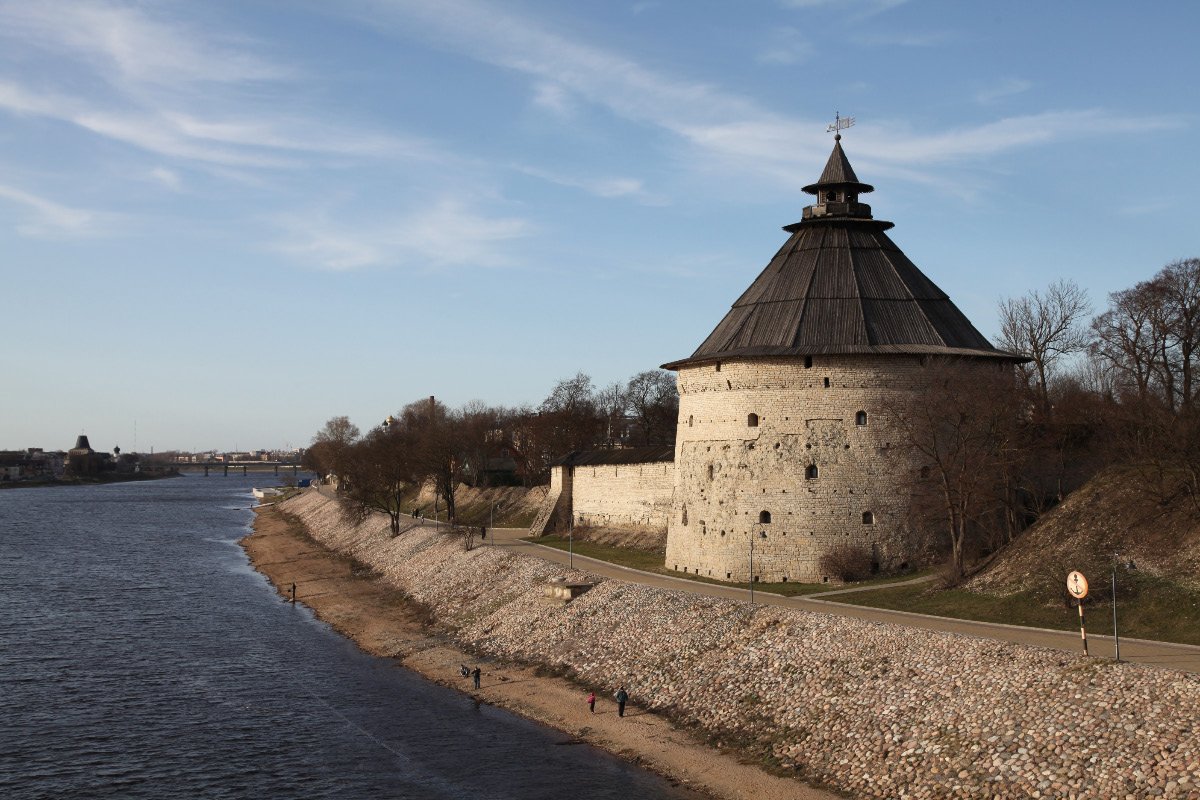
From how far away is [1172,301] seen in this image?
37.9 m

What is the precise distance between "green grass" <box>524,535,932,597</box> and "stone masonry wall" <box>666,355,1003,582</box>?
0.68 metres

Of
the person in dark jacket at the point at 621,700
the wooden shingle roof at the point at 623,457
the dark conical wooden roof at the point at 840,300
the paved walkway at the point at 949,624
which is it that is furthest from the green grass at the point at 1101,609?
the wooden shingle roof at the point at 623,457

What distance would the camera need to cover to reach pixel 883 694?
907 inches

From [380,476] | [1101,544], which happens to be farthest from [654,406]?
[1101,544]

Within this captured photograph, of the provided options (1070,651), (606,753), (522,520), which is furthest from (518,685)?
(522,520)

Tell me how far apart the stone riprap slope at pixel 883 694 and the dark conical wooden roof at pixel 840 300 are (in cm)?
1084

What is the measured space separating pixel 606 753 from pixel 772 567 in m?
14.3

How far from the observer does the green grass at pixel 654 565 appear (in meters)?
34.7

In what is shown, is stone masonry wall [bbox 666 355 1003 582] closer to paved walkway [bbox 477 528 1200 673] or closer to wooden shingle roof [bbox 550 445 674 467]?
paved walkway [bbox 477 528 1200 673]

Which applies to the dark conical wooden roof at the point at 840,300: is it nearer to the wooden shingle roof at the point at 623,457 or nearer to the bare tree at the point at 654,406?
the wooden shingle roof at the point at 623,457

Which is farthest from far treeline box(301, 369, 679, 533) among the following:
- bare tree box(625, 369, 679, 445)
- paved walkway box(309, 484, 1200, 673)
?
paved walkway box(309, 484, 1200, 673)

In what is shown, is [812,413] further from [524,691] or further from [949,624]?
[524,691]

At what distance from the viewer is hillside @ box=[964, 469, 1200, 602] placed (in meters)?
27.2

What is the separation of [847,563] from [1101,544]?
868 cm
